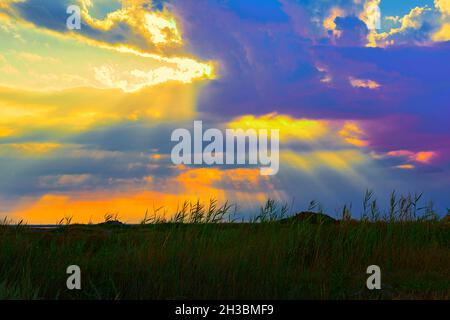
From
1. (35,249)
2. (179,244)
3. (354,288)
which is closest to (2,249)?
(35,249)

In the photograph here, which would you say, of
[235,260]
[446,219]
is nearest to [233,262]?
[235,260]

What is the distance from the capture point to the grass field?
956cm

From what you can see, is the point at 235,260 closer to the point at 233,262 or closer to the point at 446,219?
the point at 233,262

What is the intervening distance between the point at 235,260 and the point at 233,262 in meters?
0.18

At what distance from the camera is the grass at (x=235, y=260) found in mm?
9578

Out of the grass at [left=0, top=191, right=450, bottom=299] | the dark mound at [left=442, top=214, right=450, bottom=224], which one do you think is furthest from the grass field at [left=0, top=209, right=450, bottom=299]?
the dark mound at [left=442, top=214, right=450, bottom=224]

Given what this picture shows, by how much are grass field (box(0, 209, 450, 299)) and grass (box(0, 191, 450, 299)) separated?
0.08 ft

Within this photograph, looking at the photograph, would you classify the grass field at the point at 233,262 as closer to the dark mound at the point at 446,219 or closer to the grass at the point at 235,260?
the grass at the point at 235,260

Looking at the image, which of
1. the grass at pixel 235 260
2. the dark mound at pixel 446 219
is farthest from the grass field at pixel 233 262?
the dark mound at pixel 446 219

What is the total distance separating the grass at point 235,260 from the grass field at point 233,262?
0.9 inches

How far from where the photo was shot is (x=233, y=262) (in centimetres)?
1034
